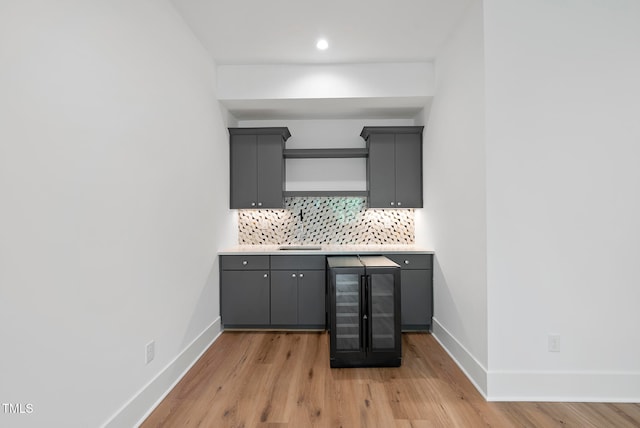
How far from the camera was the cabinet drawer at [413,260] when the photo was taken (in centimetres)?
350

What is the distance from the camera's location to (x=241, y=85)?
3.47 metres

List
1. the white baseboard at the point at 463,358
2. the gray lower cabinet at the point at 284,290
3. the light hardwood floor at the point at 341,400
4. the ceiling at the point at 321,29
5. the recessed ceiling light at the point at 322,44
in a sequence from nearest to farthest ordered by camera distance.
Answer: the light hardwood floor at the point at 341,400
the white baseboard at the point at 463,358
the ceiling at the point at 321,29
the recessed ceiling light at the point at 322,44
the gray lower cabinet at the point at 284,290

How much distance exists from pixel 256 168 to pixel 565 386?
3481 millimetres

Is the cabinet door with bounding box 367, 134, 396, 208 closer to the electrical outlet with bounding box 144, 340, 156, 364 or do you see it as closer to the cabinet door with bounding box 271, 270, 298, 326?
the cabinet door with bounding box 271, 270, 298, 326

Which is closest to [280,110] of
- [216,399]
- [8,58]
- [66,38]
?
[66,38]

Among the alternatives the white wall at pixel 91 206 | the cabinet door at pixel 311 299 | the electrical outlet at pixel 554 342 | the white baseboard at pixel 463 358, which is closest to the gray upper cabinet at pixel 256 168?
the cabinet door at pixel 311 299

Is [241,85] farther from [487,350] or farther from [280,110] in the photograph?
[487,350]

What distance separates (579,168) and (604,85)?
61 cm

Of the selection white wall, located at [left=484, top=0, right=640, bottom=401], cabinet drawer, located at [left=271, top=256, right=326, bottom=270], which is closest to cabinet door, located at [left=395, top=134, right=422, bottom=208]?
cabinet drawer, located at [left=271, top=256, right=326, bottom=270]

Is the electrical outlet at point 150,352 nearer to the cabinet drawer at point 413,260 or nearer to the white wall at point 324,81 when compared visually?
the cabinet drawer at point 413,260

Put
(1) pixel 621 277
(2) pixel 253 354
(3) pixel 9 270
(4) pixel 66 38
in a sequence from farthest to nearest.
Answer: (2) pixel 253 354
(1) pixel 621 277
(4) pixel 66 38
(3) pixel 9 270

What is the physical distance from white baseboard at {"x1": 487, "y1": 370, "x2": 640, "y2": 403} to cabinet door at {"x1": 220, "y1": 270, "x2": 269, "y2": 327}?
7.49 ft

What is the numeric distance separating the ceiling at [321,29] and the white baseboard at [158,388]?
260 centimetres

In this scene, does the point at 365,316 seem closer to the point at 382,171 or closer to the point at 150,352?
the point at 150,352
